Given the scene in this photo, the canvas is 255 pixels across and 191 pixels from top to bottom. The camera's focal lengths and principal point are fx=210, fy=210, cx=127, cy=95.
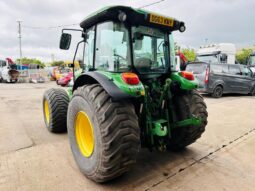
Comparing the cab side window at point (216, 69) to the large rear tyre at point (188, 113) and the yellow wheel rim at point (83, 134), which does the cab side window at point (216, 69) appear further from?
the yellow wheel rim at point (83, 134)

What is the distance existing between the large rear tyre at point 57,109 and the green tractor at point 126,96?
924 millimetres

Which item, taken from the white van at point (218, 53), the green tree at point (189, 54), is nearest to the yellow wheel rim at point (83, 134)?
the white van at point (218, 53)

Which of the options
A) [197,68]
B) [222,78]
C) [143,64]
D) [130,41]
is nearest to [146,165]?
[143,64]

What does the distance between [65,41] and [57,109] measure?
4.26ft

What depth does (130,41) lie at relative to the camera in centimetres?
265

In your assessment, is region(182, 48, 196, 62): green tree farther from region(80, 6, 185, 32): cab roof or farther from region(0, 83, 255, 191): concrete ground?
region(80, 6, 185, 32): cab roof

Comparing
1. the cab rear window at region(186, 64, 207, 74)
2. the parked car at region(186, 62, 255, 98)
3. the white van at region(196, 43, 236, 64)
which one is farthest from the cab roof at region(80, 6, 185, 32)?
the white van at region(196, 43, 236, 64)

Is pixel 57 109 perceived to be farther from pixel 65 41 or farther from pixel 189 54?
pixel 189 54

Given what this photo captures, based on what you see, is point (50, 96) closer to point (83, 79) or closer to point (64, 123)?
point (64, 123)

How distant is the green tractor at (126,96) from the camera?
7.30 feet

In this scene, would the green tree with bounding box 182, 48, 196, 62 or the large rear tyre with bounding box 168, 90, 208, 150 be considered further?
the green tree with bounding box 182, 48, 196, 62

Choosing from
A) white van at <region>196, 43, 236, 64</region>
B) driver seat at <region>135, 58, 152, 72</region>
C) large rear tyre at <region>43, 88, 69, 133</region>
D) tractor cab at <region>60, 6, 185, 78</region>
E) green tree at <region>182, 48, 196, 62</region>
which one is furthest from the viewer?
green tree at <region>182, 48, 196, 62</region>

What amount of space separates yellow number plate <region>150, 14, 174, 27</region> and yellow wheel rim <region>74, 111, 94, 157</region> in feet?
4.96

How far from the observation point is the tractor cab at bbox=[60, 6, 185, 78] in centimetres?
263
